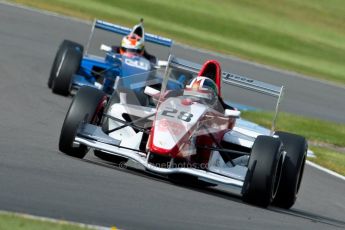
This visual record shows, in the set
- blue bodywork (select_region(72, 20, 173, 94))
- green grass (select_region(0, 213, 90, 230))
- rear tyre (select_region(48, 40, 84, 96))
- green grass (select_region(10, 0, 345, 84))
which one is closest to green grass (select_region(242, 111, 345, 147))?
blue bodywork (select_region(72, 20, 173, 94))

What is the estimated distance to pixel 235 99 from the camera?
2473 cm

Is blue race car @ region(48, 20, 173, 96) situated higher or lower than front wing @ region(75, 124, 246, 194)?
lower

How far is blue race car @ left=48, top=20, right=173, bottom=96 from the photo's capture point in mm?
18031

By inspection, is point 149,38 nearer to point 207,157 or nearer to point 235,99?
point 235,99

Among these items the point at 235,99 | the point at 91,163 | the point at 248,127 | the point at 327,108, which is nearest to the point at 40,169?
the point at 91,163

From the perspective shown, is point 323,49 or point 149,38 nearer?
point 149,38

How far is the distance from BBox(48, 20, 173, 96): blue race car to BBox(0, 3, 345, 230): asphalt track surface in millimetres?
362

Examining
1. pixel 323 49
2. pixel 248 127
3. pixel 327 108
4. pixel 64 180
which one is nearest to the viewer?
pixel 64 180

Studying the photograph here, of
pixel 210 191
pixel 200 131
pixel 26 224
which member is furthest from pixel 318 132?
pixel 26 224

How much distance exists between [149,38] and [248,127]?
22.7 feet

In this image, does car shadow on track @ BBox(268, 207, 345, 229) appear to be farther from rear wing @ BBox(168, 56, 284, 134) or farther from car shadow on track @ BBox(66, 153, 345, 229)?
rear wing @ BBox(168, 56, 284, 134)

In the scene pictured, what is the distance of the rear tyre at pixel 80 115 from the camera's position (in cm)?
1107

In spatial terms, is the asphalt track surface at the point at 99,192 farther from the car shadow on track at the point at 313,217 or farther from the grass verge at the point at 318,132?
the grass verge at the point at 318,132

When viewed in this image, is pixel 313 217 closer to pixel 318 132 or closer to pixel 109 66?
pixel 109 66
